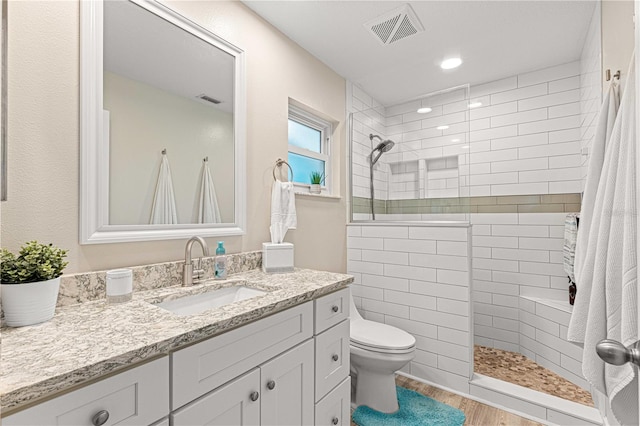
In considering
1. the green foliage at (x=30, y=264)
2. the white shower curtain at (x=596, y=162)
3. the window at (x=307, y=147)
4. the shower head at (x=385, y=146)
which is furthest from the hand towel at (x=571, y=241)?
the green foliage at (x=30, y=264)

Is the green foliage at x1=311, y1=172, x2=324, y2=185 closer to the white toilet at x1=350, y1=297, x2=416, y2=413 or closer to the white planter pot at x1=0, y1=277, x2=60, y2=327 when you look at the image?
the white toilet at x1=350, y1=297, x2=416, y2=413

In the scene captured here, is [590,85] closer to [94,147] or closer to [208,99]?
[208,99]

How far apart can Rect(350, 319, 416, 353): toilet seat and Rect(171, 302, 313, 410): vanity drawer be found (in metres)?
0.71

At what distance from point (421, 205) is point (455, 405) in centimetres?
132

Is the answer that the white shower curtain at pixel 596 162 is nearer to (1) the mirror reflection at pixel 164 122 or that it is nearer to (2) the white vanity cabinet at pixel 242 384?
(2) the white vanity cabinet at pixel 242 384

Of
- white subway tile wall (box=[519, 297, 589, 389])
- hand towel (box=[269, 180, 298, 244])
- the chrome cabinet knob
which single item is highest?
hand towel (box=[269, 180, 298, 244])

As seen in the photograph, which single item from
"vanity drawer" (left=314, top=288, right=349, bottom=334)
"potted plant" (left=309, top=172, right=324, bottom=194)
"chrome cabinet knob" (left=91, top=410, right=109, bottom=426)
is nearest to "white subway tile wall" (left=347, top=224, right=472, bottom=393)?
"potted plant" (left=309, top=172, right=324, bottom=194)

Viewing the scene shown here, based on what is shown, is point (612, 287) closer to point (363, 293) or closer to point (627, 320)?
point (627, 320)

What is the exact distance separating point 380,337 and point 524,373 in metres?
1.24

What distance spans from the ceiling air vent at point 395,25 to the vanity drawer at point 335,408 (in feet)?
6.62

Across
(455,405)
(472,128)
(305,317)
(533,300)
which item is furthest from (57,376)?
(472,128)

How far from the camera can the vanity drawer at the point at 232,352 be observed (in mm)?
826

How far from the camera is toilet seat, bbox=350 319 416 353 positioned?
69.4 inches

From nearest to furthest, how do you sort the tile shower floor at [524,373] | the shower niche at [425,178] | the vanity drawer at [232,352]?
1. the vanity drawer at [232,352]
2. the tile shower floor at [524,373]
3. the shower niche at [425,178]
